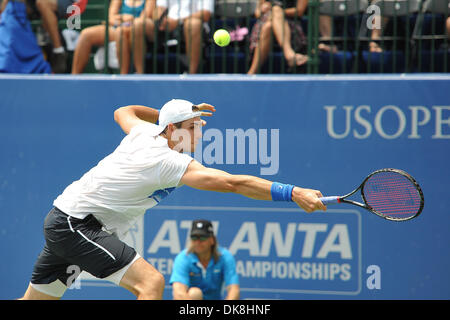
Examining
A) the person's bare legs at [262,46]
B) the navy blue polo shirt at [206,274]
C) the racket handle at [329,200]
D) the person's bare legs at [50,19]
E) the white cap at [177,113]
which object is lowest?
the navy blue polo shirt at [206,274]

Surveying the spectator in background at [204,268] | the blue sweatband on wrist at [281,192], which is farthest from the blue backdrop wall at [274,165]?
the blue sweatband on wrist at [281,192]

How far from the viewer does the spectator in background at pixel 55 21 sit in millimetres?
7637

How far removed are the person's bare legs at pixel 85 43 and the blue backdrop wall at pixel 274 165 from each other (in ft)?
1.71

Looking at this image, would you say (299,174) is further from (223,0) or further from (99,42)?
(99,42)

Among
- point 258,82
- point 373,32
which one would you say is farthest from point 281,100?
point 373,32

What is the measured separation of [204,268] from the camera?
6.56 m

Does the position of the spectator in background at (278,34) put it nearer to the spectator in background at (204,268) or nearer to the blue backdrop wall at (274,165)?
the blue backdrop wall at (274,165)

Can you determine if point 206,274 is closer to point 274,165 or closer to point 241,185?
point 274,165

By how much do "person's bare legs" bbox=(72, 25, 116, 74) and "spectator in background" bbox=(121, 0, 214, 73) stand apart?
418mm

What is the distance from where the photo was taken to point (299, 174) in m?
6.60

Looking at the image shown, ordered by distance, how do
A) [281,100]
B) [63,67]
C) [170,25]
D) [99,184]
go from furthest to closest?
[63,67] → [170,25] → [281,100] → [99,184]

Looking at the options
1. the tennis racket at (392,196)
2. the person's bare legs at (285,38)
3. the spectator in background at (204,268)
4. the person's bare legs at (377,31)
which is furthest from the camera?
the person's bare legs at (285,38)

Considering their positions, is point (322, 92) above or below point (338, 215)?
above
